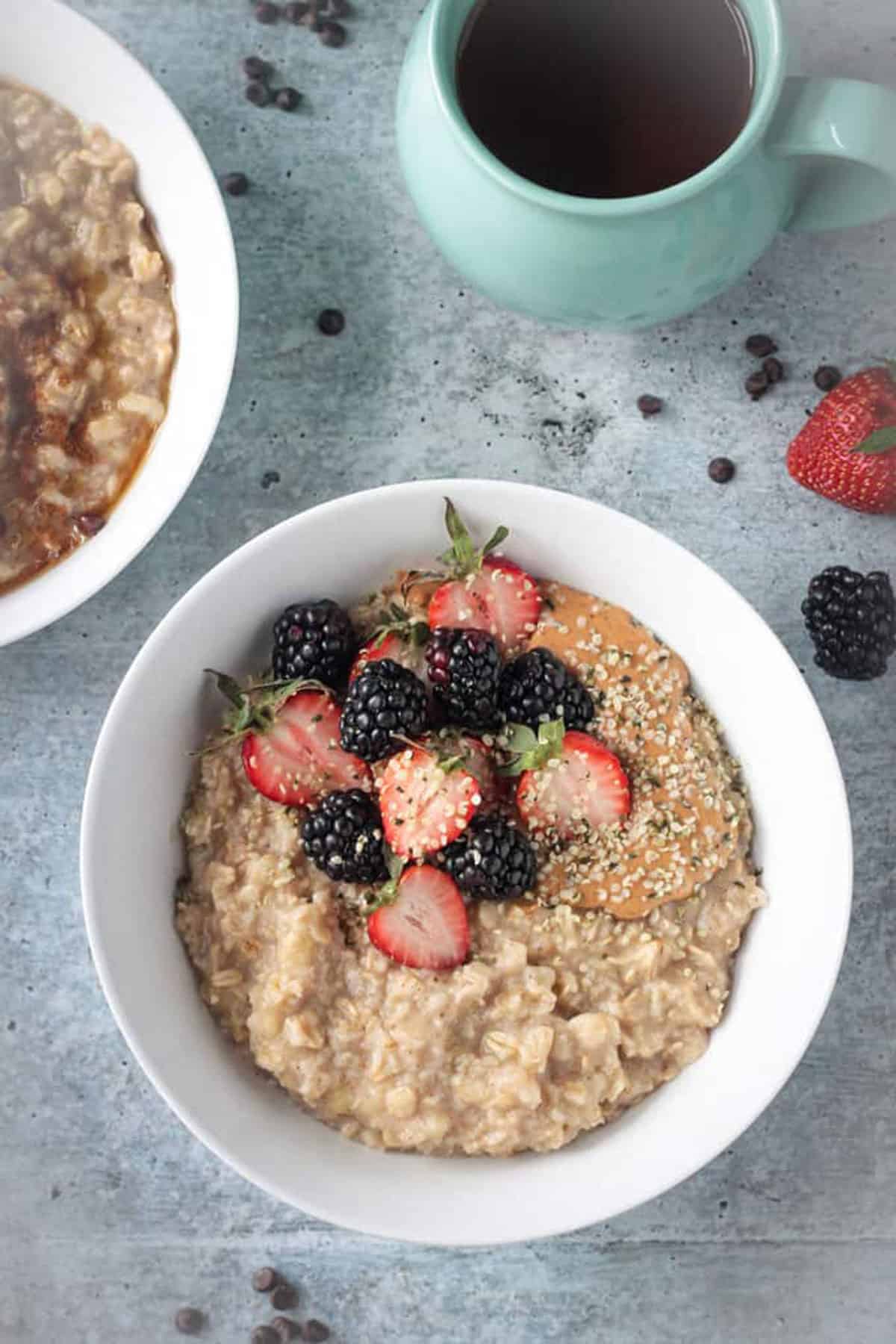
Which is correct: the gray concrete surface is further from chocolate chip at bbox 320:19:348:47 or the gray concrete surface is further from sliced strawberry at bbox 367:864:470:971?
sliced strawberry at bbox 367:864:470:971

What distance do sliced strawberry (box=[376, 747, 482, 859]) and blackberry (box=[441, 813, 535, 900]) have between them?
0.02m

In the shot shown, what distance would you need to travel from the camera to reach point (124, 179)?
237cm

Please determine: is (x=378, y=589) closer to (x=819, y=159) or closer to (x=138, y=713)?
(x=138, y=713)

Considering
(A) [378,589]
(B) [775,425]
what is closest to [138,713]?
(A) [378,589]

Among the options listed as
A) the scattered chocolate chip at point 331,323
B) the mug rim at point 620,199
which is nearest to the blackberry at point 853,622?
the mug rim at point 620,199

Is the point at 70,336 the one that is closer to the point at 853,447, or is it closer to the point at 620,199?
the point at 620,199

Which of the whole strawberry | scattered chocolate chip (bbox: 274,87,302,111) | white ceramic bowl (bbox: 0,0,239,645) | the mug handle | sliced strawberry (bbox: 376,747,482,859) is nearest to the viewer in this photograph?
the mug handle

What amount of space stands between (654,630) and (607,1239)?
1.01 meters

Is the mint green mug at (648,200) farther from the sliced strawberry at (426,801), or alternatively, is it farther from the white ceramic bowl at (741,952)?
the sliced strawberry at (426,801)

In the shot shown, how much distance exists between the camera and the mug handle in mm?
1960

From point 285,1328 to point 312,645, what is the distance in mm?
1129

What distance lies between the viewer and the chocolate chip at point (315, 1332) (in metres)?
2.45

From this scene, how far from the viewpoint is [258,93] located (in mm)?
2521

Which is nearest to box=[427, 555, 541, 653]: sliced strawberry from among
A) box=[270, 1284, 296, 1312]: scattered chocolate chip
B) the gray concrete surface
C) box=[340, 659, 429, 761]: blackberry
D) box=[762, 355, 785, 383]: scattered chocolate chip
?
box=[340, 659, 429, 761]: blackberry
